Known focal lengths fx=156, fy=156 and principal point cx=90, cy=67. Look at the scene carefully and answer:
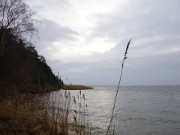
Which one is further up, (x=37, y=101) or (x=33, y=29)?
(x=33, y=29)

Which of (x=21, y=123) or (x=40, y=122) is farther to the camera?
(x=40, y=122)

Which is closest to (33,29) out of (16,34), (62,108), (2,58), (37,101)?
(16,34)

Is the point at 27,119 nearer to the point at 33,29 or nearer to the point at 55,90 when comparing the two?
the point at 55,90

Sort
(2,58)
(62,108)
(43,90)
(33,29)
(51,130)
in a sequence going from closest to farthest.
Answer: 1. (51,130)
2. (62,108)
3. (43,90)
4. (2,58)
5. (33,29)

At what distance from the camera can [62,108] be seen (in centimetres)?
421

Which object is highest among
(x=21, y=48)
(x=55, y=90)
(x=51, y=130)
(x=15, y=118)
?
(x=21, y=48)

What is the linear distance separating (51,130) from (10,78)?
891 centimetres

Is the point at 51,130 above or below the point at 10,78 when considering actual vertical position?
below

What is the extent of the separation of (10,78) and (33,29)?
3937 millimetres

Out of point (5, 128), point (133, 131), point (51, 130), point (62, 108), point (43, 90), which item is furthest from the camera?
point (133, 131)

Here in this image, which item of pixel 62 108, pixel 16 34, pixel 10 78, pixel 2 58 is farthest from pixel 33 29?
pixel 62 108

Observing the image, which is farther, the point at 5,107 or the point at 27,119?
the point at 5,107

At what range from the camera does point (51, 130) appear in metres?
3.54

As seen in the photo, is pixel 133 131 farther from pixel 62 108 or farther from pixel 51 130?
pixel 51 130
